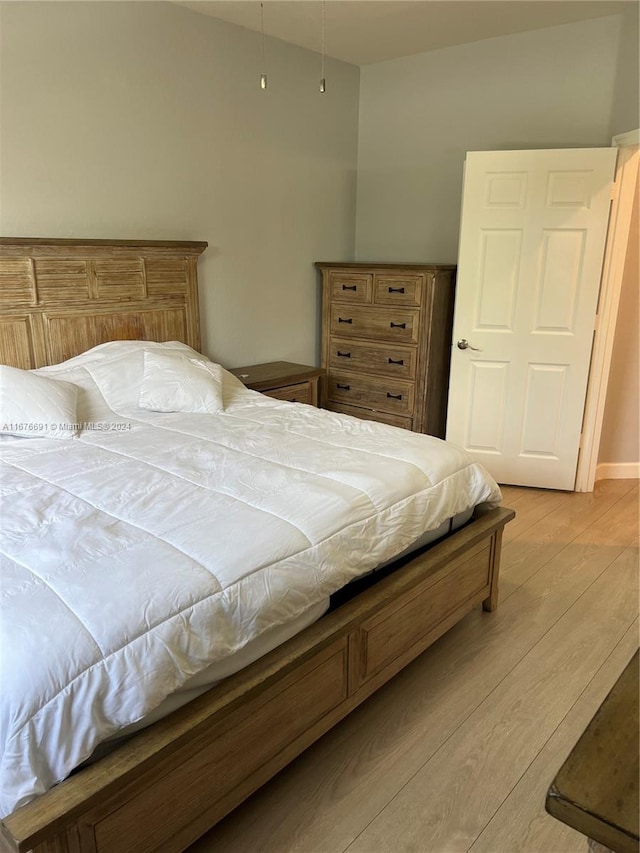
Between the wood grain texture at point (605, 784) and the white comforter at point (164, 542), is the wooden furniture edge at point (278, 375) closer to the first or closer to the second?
the white comforter at point (164, 542)

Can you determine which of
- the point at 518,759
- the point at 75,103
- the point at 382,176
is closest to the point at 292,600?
the point at 518,759

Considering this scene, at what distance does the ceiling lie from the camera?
3.15 meters

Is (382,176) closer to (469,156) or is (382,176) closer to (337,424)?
(469,156)

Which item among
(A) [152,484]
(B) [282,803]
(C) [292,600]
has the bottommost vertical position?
(B) [282,803]

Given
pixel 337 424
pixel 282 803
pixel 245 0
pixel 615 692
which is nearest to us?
pixel 615 692

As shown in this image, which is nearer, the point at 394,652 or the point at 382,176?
the point at 394,652

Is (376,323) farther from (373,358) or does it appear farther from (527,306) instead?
(527,306)

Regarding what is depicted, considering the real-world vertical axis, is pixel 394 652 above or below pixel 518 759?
above

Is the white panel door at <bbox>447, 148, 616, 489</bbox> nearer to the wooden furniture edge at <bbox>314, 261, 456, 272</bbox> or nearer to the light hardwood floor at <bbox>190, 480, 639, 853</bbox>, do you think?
the wooden furniture edge at <bbox>314, 261, 456, 272</bbox>

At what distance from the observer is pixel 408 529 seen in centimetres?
192

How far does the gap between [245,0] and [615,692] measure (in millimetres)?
3431

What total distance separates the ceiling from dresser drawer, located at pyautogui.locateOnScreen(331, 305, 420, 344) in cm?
160

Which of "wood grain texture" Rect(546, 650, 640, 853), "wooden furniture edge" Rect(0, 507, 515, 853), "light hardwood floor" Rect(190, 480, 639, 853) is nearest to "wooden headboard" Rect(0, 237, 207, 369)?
"wooden furniture edge" Rect(0, 507, 515, 853)

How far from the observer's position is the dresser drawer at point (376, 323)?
3.89 m
